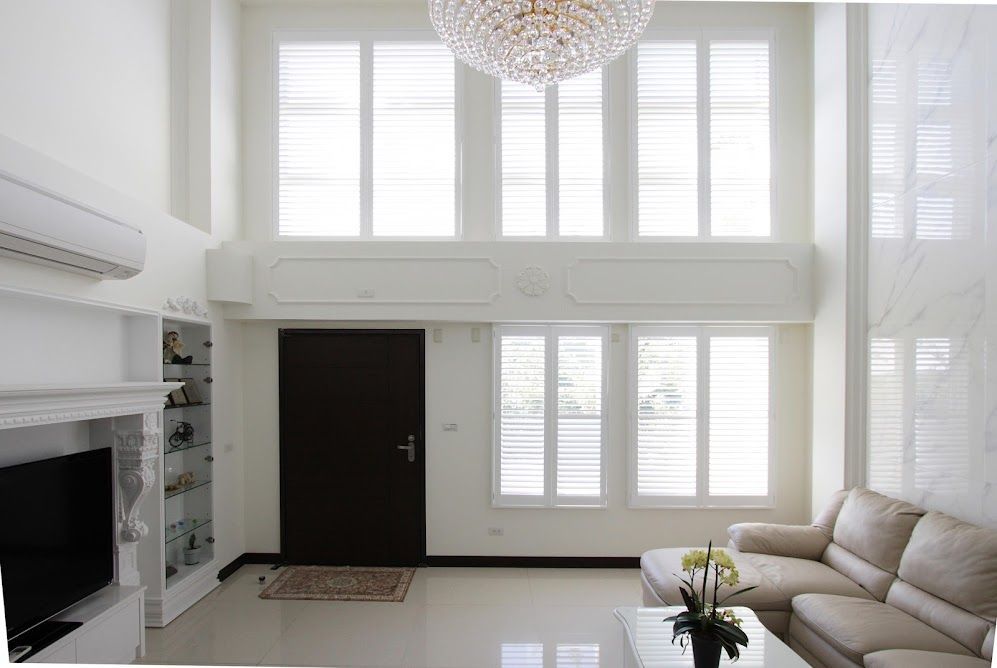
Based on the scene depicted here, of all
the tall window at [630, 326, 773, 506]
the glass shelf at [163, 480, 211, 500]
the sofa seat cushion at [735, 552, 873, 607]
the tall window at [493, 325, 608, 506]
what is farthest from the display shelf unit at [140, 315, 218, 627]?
the sofa seat cushion at [735, 552, 873, 607]

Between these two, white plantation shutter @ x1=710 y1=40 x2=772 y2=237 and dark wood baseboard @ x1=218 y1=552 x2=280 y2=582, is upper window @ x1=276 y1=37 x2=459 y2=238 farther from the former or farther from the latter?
dark wood baseboard @ x1=218 y1=552 x2=280 y2=582

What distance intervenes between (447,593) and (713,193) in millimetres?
3671

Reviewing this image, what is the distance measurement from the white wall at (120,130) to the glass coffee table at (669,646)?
122 inches

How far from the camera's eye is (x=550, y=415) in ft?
16.2

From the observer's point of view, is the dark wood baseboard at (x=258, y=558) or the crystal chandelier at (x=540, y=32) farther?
the dark wood baseboard at (x=258, y=558)

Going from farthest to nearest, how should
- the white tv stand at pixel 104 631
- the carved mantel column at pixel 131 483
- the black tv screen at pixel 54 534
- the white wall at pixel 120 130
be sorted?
the carved mantel column at pixel 131 483 → the white wall at pixel 120 130 → the white tv stand at pixel 104 631 → the black tv screen at pixel 54 534

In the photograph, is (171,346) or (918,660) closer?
(918,660)

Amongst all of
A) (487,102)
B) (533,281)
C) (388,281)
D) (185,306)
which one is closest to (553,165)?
(487,102)

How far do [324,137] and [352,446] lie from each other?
251 centimetres

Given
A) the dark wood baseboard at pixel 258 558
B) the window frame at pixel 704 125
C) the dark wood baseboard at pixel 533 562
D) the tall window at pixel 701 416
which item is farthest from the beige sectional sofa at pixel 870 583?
the dark wood baseboard at pixel 258 558

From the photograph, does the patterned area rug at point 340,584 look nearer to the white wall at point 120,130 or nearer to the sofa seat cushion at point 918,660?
the white wall at point 120,130

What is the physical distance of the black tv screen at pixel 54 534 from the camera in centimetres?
263

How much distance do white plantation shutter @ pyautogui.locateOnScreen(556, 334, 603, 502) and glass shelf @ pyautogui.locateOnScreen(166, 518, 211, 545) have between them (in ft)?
8.64

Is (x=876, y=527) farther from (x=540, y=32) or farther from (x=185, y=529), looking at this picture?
(x=185, y=529)
